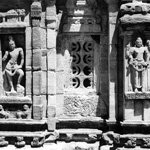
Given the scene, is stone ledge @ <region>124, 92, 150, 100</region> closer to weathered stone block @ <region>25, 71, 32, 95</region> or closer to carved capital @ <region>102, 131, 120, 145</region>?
carved capital @ <region>102, 131, 120, 145</region>

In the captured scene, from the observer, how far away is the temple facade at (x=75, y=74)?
7.12m

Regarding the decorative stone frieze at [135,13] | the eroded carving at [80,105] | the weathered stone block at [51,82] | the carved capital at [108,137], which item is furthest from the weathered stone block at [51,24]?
the carved capital at [108,137]

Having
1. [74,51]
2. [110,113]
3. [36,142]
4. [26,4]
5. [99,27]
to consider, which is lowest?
[36,142]

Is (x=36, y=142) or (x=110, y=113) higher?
(x=110, y=113)

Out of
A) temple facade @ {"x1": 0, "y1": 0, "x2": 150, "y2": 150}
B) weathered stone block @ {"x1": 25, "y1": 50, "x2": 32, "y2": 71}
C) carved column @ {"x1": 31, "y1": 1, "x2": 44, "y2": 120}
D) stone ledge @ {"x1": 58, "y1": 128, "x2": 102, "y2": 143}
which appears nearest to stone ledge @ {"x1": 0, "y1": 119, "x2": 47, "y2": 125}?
temple facade @ {"x1": 0, "y1": 0, "x2": 150, "y2": 150}

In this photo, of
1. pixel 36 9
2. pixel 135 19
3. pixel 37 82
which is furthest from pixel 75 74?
pixel 135 19

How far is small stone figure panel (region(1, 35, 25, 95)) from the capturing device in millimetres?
7543

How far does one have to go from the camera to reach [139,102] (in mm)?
7164

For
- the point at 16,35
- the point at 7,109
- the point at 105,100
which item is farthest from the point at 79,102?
the point at 16,35

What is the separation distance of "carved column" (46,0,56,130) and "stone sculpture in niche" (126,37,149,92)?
192cm

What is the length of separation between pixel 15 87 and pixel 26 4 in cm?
213

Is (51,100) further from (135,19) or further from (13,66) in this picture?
(135,19)

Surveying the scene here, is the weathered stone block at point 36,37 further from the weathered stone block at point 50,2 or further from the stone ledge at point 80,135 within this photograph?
the stone ledge at point 80,135

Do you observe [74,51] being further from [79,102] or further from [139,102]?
[139,102]
